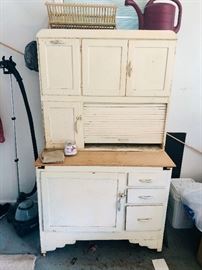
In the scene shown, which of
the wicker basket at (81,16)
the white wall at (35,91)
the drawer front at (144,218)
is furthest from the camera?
the white wall at (35,91)

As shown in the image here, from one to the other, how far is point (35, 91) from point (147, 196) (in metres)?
1.29

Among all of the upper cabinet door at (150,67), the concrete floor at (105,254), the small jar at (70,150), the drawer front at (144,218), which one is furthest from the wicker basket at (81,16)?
the concrete floor at (105,254)

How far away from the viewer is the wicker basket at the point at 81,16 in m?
1.63

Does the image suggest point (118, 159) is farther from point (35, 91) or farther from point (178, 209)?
point (35, 91)

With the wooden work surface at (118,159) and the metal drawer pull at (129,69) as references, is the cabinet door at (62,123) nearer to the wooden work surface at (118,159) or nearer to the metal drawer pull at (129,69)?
the wooden work surface at (118,159)

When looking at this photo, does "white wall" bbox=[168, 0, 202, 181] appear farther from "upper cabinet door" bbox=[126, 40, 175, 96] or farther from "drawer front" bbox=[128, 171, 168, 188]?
"drawer front" bbox=[128, 171, 168, 188]

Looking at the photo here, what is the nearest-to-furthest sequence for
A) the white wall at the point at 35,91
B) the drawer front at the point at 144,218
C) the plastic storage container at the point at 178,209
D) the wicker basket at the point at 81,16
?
1. the wicker basket at the point at 81,16
2. the drawer front at the point at 144,218
3. the white wall at the point at 35,91
4. the plastic storage container at the point at 178,209

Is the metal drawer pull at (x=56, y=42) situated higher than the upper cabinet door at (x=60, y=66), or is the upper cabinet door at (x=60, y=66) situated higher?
the metal drawer pull at (x=56, y=42)

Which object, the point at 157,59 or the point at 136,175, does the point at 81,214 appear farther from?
the point at 157,59

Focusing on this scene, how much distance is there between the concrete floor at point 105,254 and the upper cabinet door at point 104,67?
1.20 m

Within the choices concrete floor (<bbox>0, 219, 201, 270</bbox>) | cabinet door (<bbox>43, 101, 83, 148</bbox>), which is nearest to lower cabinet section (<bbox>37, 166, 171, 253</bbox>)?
concrete floor (<bbox>0, 219, 201, 270</bbox>)

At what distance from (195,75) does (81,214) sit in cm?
149

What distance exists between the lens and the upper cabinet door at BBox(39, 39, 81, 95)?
166cm

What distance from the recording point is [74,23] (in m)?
1.68
